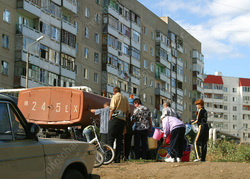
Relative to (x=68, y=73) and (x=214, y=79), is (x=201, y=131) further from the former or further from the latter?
(x=214, y=79)

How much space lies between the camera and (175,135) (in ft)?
48.3

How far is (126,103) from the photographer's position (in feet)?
48.0

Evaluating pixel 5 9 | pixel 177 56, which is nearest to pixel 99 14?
pixel 5 9

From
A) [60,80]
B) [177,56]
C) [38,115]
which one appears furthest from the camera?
[177,56]

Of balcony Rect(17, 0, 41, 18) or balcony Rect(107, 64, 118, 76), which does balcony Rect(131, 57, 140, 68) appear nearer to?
balcony Rect(107, 64, 118, 76)

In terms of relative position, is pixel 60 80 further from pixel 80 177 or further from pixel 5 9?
pixel 80 177

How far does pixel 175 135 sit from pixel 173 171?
3118 mm

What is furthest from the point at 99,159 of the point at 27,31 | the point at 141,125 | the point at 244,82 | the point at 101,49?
the point at 244,82

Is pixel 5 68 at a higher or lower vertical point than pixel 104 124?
higher

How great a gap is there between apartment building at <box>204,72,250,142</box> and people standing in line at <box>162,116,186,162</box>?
128798 mm

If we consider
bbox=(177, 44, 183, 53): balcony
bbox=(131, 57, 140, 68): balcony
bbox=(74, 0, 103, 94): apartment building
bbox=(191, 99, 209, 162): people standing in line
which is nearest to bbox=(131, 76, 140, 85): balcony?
bbox=(131, 57, 140, 68): balcony

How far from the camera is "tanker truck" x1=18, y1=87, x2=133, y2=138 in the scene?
18500 millimetres

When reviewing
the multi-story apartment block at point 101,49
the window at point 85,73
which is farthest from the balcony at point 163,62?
the window at point 85,73

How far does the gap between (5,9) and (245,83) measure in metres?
116
